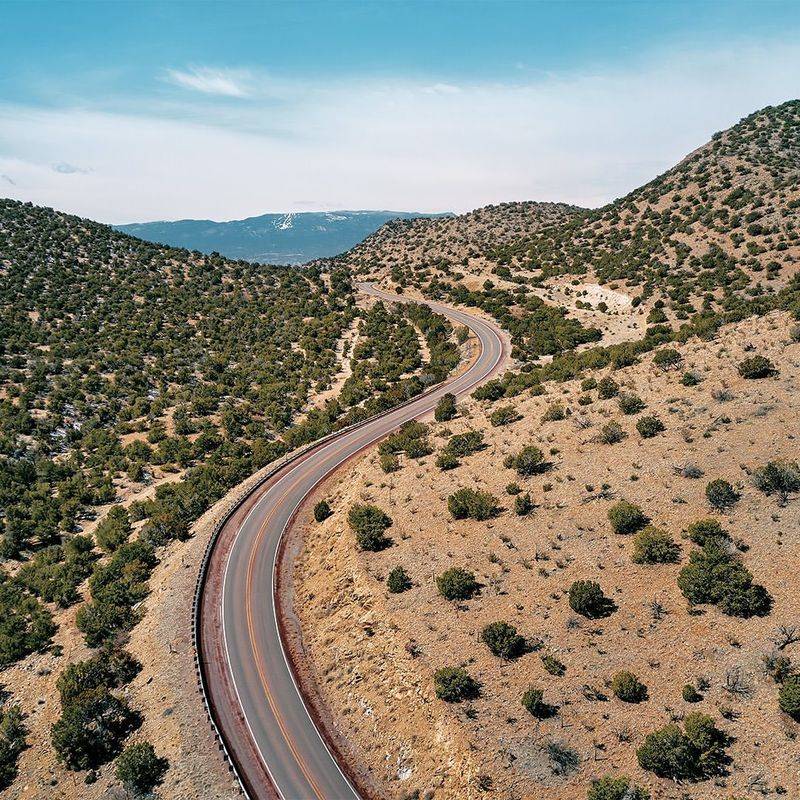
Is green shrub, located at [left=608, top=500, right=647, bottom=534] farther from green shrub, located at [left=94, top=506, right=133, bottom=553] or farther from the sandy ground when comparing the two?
green shrub, located at [left=94, top=506, right=133, bottom=553]

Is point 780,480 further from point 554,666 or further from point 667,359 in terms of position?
point 667,359

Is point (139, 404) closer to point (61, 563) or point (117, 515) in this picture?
point (117, 515)

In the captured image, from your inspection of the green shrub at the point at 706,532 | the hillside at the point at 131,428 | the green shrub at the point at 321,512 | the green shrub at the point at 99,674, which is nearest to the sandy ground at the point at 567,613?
the green shrub at the point at 706,532

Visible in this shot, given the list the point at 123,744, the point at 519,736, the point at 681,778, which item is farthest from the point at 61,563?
the point at 681,778

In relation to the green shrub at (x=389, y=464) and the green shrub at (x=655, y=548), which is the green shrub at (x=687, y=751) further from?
the green shrub at (x=389, y=464)

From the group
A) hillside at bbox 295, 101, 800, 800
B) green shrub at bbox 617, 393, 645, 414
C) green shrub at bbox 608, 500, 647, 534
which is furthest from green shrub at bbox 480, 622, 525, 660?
green shrub at bbox 617, 393, 645, 414

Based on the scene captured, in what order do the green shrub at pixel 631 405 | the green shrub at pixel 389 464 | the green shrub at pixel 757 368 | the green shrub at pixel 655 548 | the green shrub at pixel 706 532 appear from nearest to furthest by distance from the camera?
the green shrub at pixel 706 532, the green shrub at pixel 655 548, the green shrub at pixel 757 368, the green shrub at pixel 631 405, the green shrub at pixel 389 464
